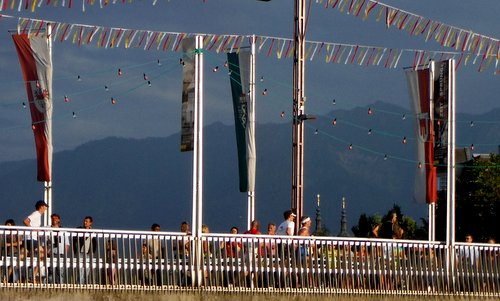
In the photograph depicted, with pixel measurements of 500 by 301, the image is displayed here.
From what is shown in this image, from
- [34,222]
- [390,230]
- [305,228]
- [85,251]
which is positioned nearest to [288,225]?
[305,228]

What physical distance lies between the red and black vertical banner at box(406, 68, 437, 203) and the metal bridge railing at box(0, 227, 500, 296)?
2.56 m

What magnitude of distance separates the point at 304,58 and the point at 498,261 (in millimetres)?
7489

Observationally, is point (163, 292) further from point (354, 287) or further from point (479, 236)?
point (479, 236)

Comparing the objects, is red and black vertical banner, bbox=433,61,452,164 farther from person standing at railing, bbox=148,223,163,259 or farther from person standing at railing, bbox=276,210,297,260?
person standing at railing, bbox=148,223,163,259

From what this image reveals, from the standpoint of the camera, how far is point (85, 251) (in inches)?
1207

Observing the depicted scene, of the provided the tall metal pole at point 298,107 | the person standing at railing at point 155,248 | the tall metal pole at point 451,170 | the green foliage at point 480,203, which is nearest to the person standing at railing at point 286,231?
the person standing at railing at point 155,248

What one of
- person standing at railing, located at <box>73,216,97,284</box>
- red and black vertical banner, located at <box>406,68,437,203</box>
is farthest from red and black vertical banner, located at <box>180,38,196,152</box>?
red and black vertical banner, located at <box>406,68,437,203</box>

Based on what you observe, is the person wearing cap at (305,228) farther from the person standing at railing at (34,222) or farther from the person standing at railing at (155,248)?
the person standing at railing at (34,222)

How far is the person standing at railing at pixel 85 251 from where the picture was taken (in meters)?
30.5

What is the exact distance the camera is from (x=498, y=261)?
35.3 metres

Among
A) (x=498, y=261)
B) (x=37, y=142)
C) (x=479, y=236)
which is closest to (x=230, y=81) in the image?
(x=37, y=142)

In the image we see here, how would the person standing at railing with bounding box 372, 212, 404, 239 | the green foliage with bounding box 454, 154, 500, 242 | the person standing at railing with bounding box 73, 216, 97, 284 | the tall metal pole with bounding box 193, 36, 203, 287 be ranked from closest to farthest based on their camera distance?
1. the person standing at railing with bounding box 73, 216, 97, 284
2. the tall metal pole with bounding box 193, 36, 203, 287
3. the person standing at railing with bounding box 372, 212, 404, 239
4. the green foliage with bounding box 454, 154, 500, 242

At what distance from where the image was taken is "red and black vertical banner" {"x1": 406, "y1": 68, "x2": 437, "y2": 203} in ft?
121

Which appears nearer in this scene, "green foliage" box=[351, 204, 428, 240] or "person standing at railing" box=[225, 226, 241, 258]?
"person standing at railing" box=[225, 226, 241, 258]
